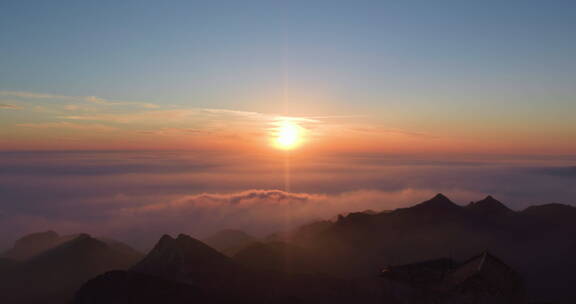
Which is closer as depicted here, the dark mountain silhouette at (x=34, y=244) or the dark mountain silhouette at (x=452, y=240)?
the dark mountain silhouette at (x=452, y=240)

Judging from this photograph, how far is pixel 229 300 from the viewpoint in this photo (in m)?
50.4

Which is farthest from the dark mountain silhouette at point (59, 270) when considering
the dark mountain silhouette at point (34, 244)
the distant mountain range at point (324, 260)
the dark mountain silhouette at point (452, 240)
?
the dark mountain silhouette at point (34, 244)

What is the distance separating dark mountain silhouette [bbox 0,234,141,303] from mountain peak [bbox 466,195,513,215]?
100.0 m

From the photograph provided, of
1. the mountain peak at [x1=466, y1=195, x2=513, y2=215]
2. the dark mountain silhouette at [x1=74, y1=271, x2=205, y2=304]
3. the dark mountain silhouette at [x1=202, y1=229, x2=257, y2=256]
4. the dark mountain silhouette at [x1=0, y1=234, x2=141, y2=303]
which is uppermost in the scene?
the mountain peak at [x1=466, y1=195, x2=513, y2=215]

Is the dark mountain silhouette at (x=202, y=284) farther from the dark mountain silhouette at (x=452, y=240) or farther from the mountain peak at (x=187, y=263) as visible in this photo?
the dark mountain silhouette at (x=452, y=240)

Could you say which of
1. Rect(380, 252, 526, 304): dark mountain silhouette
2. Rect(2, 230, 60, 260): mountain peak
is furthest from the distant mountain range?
Rect(2, 230, 60, 260): mountain peak

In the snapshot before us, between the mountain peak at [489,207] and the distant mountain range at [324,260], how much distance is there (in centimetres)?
28

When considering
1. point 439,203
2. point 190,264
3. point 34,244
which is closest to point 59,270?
point 190,264

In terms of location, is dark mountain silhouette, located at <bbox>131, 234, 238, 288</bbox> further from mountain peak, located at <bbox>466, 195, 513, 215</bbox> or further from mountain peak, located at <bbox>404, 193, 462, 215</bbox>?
mountain peak, located at <bbox>466, 195, 513, 215</bbox>

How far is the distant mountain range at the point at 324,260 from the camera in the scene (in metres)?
53.7

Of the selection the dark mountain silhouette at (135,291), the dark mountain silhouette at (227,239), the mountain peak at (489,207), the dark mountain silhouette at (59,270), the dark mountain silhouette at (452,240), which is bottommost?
the dark mountain silhouette at (227,239)

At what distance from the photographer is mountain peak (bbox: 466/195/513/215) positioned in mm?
110250

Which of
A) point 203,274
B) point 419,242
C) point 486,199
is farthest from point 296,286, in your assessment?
point 486,199

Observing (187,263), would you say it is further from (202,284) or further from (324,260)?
(324,260)
